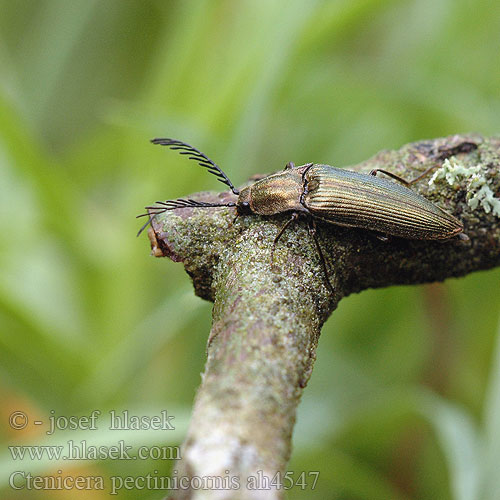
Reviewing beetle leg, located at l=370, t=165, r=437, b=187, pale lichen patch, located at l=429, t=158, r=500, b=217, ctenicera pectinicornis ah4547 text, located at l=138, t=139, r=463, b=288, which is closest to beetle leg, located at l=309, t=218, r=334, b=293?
ctenicera pectinicornis ah4547 text, located at l=138, t=139, r=463, b=288

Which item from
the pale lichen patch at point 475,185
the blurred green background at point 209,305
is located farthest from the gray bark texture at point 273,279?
the blurred green background at point 209,305

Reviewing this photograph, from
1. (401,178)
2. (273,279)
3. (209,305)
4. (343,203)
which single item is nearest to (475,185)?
(401,178)

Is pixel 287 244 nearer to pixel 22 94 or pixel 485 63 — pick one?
pixel 485 63

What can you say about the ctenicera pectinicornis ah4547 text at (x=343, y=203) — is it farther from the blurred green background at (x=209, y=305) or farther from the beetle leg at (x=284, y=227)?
the blurred green background at (x=209, y=305)

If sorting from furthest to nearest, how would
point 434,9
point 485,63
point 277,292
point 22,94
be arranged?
point 22,94 → point 434,9 → point 485,63 → point 277,292

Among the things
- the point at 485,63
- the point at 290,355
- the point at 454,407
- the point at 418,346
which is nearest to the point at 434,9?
the point at 485,63

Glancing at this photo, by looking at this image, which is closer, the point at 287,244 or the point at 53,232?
the point at 287,244

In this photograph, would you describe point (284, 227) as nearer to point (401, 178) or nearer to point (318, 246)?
point (318, 246)
